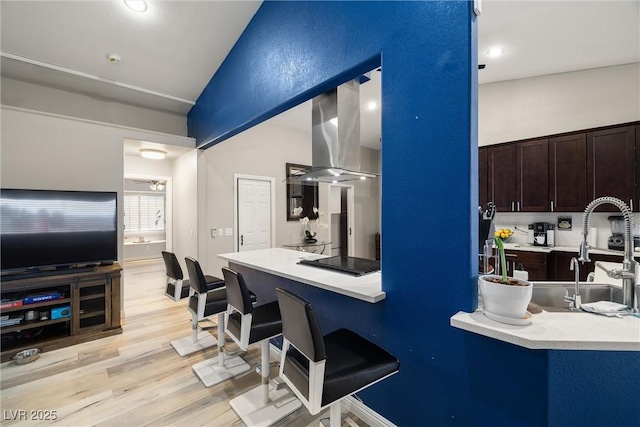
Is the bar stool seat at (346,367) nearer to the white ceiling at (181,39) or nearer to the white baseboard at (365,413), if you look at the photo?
the white baseboard at (365,413)

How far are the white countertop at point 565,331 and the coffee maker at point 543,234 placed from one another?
3265 mm

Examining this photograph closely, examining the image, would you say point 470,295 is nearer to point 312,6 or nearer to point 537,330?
point 537,330

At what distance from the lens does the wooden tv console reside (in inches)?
110

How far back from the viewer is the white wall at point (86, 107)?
3.35 meters

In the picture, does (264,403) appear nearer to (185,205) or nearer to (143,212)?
(185,205)

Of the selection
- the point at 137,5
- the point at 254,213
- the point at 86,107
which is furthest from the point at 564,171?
the point at 86,107

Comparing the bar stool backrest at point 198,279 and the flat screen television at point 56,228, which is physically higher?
the flat screen television at point 56,228

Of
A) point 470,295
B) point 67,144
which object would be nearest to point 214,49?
point 67,144

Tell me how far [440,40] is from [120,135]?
407cm

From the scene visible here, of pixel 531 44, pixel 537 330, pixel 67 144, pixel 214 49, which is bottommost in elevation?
pixel 537 330

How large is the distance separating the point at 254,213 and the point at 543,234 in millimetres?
4581

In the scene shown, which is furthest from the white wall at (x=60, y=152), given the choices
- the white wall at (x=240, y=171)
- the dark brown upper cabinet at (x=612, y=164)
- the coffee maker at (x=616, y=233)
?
the coffee maker at (x=616, y=233)

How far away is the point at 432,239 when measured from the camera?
56.2 inches

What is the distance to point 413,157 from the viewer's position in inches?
59.0
